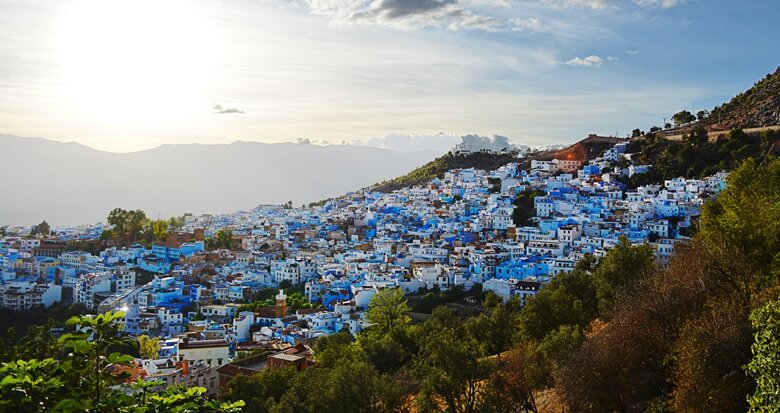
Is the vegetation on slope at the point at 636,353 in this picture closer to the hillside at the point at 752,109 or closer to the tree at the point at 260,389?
the tree at the point at 260,389

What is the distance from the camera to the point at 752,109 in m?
45.7

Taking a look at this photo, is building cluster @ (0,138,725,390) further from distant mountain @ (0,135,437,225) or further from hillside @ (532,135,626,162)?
distant mountain @ (0,135,437,225)

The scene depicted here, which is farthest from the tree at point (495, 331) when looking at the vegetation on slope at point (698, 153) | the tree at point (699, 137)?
the tree at point (699, 137)

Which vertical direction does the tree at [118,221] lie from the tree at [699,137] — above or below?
below

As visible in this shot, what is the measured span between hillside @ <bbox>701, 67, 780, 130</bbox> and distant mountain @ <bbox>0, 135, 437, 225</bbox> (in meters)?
110

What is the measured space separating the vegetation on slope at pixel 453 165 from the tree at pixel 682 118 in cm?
1507

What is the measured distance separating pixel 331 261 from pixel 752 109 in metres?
33.2

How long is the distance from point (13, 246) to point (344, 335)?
37311mm

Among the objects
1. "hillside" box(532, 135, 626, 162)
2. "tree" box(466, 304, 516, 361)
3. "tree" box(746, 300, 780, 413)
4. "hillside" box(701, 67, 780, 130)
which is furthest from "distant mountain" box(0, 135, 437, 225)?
"tree" box(746, 300, 780, 413)

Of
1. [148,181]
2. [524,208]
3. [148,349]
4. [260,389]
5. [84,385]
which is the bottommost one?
[148,349]

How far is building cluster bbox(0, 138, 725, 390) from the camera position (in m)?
26.2

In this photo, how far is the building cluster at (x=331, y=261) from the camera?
86.1 ft

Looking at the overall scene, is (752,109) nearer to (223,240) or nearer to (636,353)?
(223,240)

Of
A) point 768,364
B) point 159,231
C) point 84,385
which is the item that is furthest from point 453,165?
point 84,385
